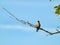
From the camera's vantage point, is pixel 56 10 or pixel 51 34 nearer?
pixel 51 34

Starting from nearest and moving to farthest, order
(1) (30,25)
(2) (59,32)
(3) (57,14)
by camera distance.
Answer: (1) (30,25), (2) (59,32), (3) (57,14)

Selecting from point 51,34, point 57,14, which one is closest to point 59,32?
point 51,34

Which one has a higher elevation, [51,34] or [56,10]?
[56,10]

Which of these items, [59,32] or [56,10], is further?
[56,10]

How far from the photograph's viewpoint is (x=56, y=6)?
621cm

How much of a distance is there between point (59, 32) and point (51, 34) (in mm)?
303

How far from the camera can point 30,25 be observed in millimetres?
5090

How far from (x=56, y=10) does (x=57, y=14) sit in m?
0.18

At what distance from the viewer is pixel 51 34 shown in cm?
534

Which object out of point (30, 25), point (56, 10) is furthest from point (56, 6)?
point (30, 25)

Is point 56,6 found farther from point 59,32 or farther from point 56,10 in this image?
point 59,32

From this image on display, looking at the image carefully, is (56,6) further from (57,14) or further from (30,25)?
(30,25)

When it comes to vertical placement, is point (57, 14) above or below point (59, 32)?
above

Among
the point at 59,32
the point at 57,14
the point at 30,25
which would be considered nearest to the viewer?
the point at 30,25
